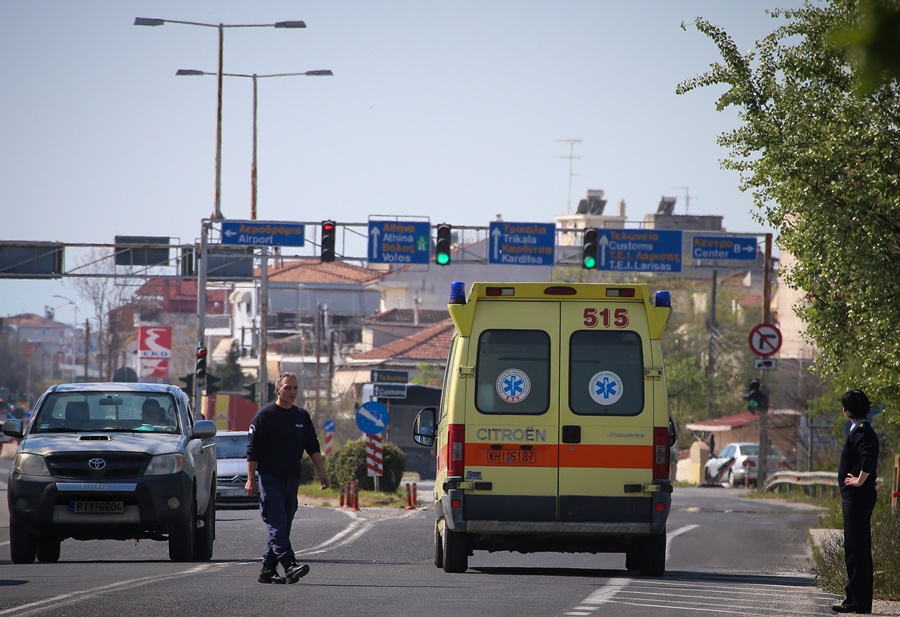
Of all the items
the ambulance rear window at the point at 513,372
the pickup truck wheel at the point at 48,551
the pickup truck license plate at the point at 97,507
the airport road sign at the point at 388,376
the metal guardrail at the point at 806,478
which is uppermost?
the ambulance rear window at the point at 513,372

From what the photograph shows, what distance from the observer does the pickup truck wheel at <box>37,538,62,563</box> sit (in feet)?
49.0

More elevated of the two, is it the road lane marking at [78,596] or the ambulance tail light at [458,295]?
the ambulance tail light at [458,295]

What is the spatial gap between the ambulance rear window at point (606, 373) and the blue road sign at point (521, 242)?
30.0 metres

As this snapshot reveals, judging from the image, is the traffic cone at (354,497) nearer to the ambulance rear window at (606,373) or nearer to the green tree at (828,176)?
the green tree at (828,176)

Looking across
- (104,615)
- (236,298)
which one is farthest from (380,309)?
(104,615)

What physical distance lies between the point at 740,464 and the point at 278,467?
39.6 m

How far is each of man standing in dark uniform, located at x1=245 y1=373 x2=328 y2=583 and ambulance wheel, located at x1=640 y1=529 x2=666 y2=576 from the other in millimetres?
3469

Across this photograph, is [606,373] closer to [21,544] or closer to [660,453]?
[660,453]

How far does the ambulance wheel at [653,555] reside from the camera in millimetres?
13406

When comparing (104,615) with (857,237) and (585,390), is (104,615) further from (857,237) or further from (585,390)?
(857,237)

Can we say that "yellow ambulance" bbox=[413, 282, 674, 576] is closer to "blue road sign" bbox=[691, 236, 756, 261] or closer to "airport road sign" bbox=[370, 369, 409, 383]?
"airport road sign" bbox=[370, 369, 409, 383]

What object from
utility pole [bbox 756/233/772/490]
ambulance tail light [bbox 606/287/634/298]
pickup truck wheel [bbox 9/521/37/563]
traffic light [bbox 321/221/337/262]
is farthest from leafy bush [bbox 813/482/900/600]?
traffic light [bbox 321/221/337/262]

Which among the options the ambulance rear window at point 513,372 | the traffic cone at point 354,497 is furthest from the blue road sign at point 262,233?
the ambulance rear window at point 513,372

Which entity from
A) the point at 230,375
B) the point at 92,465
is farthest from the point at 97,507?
the point at 230,375
